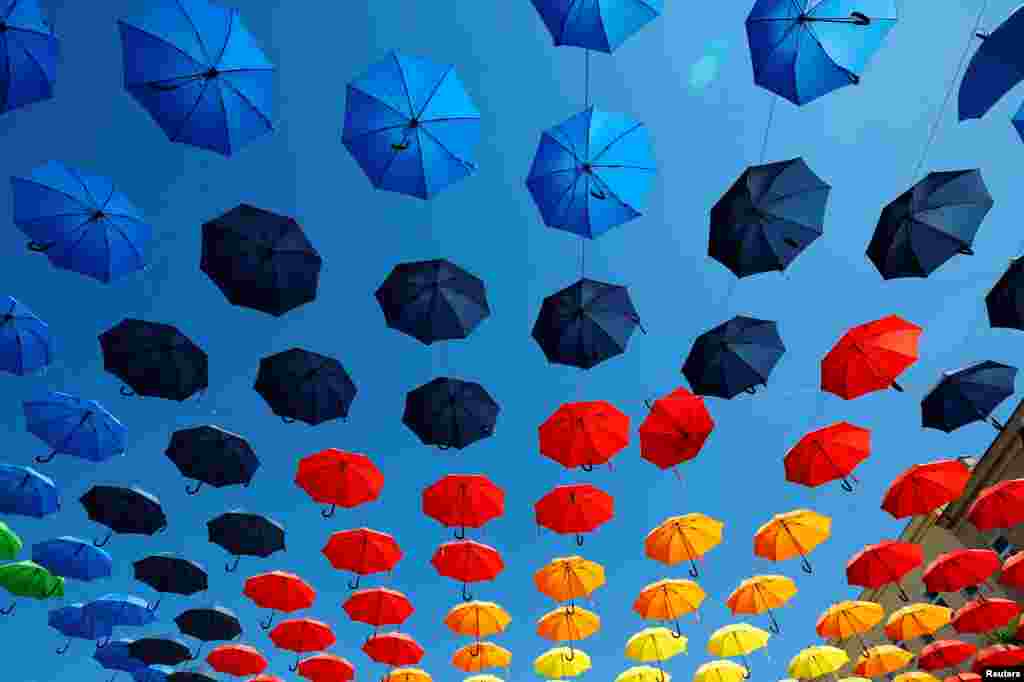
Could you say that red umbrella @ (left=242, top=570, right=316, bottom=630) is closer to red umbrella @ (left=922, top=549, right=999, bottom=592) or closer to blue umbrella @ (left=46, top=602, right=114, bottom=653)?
blue umbrella @ (left=46, top=602, right=114, bottom=653)

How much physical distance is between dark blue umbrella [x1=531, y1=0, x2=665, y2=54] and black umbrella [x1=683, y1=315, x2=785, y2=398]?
491 cm

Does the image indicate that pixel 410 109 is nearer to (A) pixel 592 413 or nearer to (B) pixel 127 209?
(B) pixel 127 209

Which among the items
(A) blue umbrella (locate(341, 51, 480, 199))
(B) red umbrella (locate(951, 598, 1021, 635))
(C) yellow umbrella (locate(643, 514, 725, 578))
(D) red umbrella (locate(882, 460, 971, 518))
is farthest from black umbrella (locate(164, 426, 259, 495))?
(B) red umbrella (locate(951, 598, 1021, 635))

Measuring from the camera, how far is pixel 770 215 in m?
7.69

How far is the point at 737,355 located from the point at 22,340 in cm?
1204

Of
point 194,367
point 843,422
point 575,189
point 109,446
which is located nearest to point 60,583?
point 109,446

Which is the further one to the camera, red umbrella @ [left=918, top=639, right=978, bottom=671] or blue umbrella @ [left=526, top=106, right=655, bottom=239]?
red umbrella @ [left=918, top=639, right=978, bottom=671]

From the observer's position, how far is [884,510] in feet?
36.2

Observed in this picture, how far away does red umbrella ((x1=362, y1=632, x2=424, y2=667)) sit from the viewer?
13.1m

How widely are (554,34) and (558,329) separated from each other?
Result: 431 cm

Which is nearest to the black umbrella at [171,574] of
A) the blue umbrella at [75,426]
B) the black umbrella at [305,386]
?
the blue umbrella at [75,426]

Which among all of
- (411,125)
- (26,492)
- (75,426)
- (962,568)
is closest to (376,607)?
(75,426)

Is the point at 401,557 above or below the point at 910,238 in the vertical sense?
below

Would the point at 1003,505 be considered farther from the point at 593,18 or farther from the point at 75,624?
the point at 75,624
